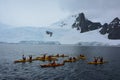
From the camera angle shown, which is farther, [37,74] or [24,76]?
[37,74]

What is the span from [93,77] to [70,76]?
4.40m

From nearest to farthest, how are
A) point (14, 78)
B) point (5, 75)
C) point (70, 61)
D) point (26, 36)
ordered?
1. point (14, 78)
2. point (5, 75)
3. point (70, 61)
4. point (26, 36)

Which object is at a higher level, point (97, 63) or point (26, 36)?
point (26, 36)

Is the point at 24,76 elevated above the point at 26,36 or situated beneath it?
situated beneath

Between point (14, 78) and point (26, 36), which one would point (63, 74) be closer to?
point (14, 78)

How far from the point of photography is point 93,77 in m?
45.5

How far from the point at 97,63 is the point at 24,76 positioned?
26277 millimetres

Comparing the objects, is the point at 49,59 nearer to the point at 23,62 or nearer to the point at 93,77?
the point at 23,62

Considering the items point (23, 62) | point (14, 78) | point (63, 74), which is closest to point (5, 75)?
point (14, 78)

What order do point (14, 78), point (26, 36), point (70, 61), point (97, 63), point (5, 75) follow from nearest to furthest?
point (14, 78) < point (5, 75) < point (97, 63) < point (70, 61) < point (26, 36)

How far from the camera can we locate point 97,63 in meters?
65.8

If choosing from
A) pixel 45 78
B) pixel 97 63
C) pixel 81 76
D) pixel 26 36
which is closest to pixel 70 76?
pixel 81 76

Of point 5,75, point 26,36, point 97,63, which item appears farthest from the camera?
point 26,36

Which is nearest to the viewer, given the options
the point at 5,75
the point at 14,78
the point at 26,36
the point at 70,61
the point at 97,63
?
the point at 14,78
